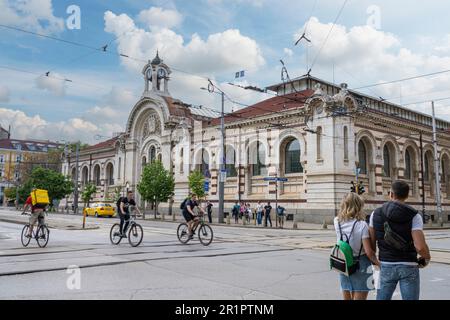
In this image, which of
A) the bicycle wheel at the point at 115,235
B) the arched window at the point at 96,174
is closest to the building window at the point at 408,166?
the bicycle wheel at the point at 115,235

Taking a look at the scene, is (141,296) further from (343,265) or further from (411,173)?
(411,173)

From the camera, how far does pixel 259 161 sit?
40.4 m

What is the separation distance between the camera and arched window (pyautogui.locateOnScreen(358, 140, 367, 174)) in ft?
122

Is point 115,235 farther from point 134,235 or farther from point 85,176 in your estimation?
point 85,176

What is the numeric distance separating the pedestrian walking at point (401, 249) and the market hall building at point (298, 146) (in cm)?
2292

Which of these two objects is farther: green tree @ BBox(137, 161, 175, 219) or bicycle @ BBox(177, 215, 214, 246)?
green tree @ BBox(137, 161, 175, 219)

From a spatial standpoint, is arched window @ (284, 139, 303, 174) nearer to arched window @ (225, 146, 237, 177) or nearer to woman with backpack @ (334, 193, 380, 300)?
arched window @ (225, 146, 237, 177)

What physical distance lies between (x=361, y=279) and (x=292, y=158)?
33.4 m

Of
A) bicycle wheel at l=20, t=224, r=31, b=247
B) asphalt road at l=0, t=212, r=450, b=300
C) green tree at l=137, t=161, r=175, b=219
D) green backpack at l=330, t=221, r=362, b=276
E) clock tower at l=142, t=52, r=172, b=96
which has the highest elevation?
clock tower at l=142, t=52, r=172, b=96

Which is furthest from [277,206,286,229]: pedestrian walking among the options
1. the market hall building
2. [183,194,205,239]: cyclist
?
[183,194,205,239]: cyclist

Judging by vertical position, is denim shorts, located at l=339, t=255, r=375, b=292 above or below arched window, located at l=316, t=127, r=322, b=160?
below

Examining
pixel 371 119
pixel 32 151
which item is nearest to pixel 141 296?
pixel 371 119

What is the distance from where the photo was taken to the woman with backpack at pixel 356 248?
4938 millimetres

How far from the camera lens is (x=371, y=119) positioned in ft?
121
